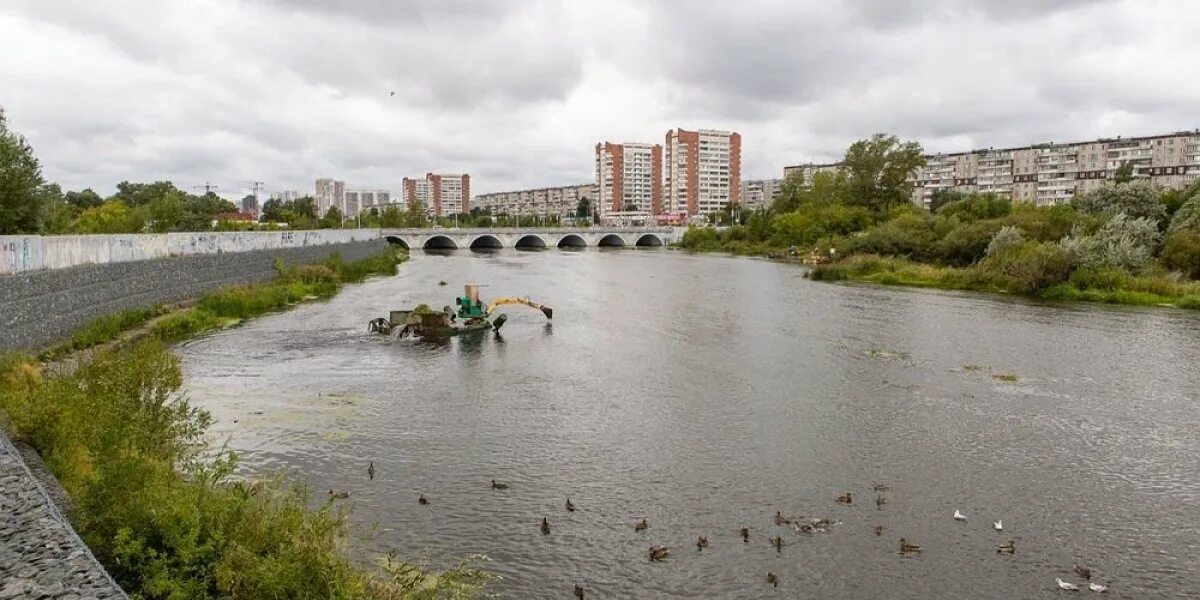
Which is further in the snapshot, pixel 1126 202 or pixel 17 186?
pixel 1126 202

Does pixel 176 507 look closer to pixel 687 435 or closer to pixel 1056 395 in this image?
pixel 687 435

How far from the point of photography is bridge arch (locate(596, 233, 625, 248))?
436 feet

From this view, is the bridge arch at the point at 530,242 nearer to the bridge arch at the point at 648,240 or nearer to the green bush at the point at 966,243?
the bridge arch at the point at 648,240

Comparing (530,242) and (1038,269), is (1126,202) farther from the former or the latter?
(530,242)

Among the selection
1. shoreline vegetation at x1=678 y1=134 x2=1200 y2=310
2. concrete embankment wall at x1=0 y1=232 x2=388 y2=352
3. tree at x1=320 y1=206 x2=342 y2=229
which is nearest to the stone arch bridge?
tree at x1=320 y1=206 x2=342 y2=229

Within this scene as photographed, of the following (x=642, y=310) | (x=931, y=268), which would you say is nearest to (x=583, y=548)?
(x=642, y=310)

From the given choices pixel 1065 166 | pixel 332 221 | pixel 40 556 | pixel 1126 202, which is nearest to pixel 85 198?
pixel 332 221

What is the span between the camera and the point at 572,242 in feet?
451

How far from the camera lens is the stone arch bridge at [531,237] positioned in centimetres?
11156

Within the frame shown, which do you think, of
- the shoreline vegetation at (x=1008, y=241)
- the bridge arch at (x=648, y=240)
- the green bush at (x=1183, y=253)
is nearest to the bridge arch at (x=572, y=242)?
the bridge arch at (x=648, y=240)

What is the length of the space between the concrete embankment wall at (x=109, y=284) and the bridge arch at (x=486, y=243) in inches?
3045

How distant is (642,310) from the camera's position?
125 feet

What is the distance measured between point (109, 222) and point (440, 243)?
59.2 meters

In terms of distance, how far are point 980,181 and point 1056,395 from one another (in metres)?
142
